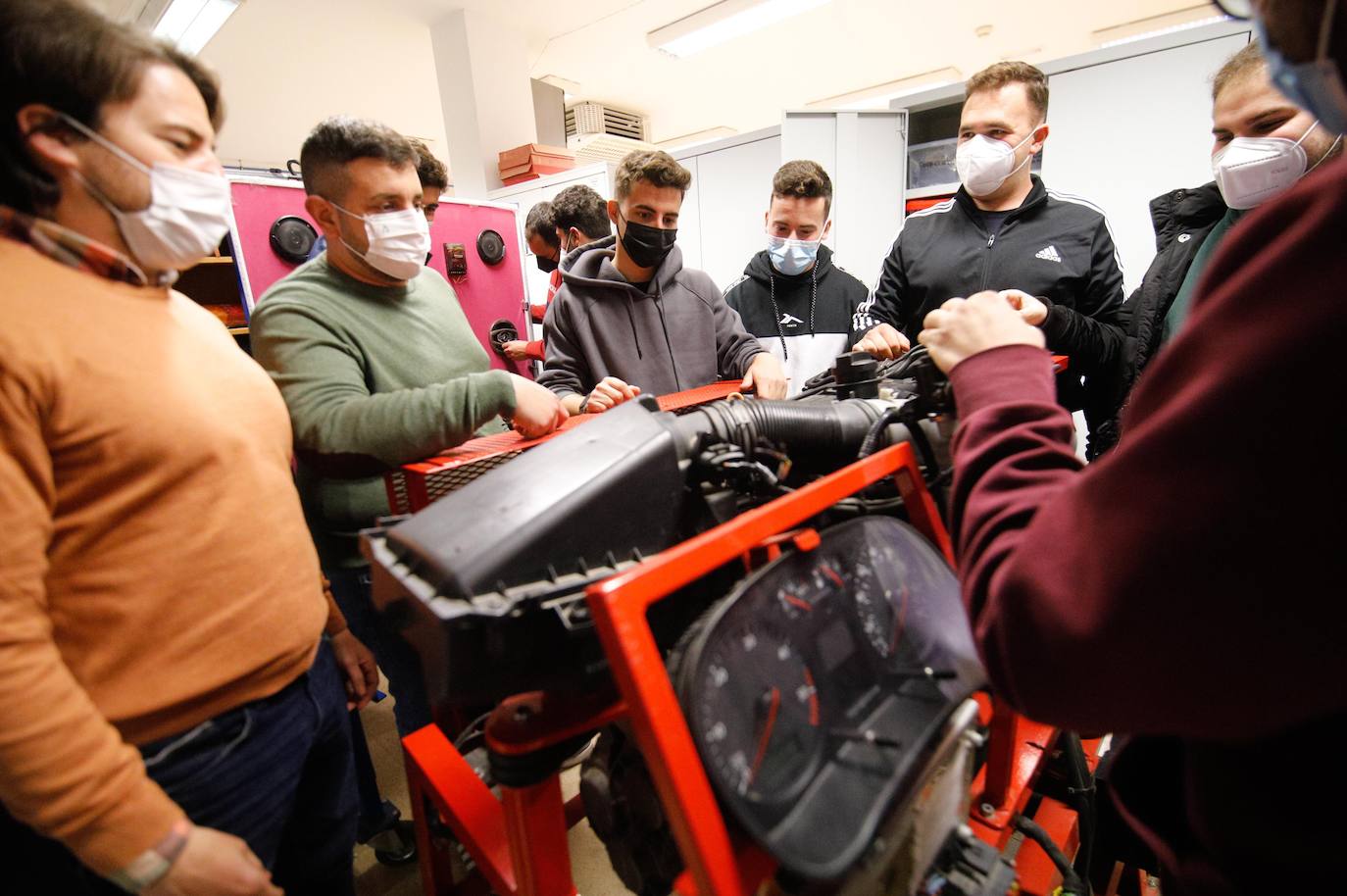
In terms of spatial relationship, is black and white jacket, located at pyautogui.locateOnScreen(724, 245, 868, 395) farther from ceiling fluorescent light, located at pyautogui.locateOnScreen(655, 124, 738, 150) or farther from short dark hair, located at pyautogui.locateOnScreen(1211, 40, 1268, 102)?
ceiling fluorescent light, located at pyautogui.locateOnScreen(655, 124, 738, 150)

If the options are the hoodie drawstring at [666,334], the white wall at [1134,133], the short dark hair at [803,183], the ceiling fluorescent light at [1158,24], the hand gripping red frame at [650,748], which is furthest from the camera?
the ceiling fluorescent light at [1158,24]

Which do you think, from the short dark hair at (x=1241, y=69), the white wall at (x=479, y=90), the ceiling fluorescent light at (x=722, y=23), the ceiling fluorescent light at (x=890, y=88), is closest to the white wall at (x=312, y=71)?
the white wall at (x=479, y=90)

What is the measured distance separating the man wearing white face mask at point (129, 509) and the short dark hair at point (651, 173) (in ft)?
3.30

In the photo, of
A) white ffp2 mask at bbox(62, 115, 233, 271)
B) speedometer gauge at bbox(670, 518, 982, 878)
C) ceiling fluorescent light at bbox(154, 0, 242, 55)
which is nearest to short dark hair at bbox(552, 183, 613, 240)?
white ffp2 mask at bbox(62, 115, 233, 271)

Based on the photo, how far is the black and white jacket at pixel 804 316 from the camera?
221cm

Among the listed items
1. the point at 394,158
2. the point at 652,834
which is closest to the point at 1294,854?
the point at 652,834

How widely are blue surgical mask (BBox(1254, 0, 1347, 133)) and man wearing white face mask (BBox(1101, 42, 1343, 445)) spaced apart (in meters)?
0.75

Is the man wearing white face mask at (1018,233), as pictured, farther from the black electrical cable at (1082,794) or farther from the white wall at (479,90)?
the white wall at (479,90)

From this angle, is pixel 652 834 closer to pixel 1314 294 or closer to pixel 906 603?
pixel 906 603

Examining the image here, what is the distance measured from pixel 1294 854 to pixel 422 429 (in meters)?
0.97

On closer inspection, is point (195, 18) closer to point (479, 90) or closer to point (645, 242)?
point (479, 90)

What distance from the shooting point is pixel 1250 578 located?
316 mm

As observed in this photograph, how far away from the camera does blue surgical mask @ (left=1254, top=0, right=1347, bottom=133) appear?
1.14 ft

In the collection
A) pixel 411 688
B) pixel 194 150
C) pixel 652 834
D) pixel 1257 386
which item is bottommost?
pixel 411 688
